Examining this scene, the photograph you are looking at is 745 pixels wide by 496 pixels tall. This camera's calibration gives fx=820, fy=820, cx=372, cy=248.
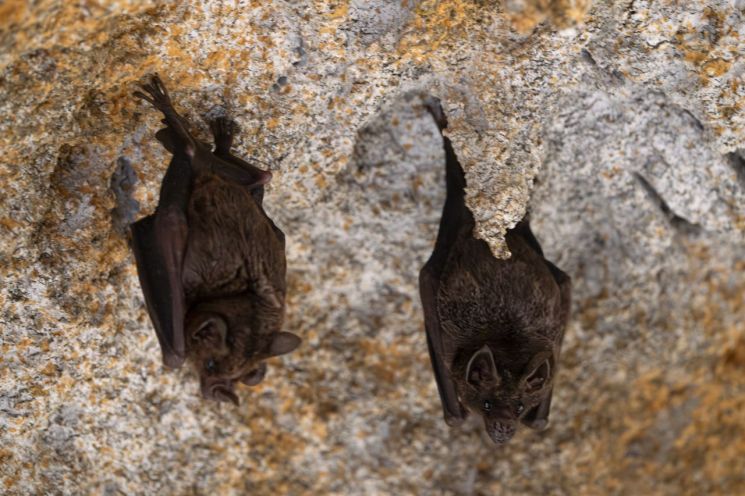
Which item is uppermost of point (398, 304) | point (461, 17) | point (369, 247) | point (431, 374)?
point (461, 17)

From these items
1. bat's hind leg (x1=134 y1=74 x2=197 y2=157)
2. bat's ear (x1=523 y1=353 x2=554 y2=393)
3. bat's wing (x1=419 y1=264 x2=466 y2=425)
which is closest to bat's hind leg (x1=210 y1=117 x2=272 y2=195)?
bat's hind leg (x1=134 y1=74 x2=197 y2=157)

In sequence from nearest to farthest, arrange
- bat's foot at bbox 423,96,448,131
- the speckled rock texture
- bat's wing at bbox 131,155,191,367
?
1. the speckled rock texture
2. bat's wing at bbox 131,155,191,367
3. bat's foot at bbox 423,96,448,131

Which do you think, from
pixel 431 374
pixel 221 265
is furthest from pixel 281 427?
pixel 221 265

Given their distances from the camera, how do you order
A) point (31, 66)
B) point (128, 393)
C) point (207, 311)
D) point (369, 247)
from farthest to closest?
point (369, 247), point (128, 393), point (207, 311), point (31, 66)

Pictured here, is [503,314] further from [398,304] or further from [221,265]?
[221,265]

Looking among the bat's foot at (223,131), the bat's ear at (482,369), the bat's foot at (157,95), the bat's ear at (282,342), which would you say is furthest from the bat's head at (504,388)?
the bat's foot at (157,95)

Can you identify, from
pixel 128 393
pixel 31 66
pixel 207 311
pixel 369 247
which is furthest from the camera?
pixel 369 247

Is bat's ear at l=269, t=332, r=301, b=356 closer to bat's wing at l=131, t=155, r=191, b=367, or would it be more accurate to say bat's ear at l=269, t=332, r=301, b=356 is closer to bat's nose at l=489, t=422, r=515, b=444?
bat's wing at l=131, t=155, r=191, b=367
